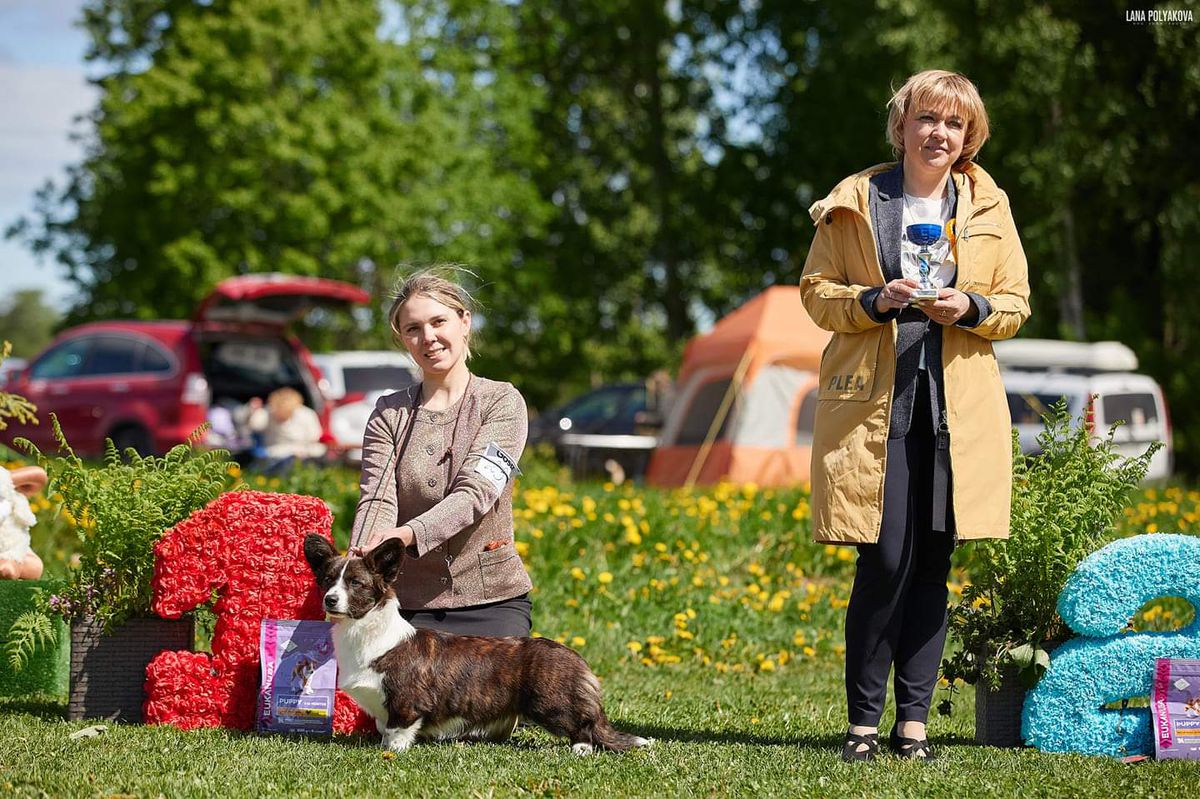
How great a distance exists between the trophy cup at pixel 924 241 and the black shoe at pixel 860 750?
135 cm

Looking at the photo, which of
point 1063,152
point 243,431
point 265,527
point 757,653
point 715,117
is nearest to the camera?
point 265,527

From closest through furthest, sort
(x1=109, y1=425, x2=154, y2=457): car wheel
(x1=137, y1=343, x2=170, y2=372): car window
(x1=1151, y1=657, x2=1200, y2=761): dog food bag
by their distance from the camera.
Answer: (x1=1151, y1=657, x2=1200, y2=761): dog food bag, (x1=137, y1=343, x2=170, y2=372): car window, (x1=109, y1=425, x2=154, y2=457): car wheel

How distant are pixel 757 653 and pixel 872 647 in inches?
112

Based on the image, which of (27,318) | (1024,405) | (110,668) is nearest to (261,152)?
(1024,405)

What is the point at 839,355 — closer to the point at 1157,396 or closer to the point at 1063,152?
the point at 1157,396

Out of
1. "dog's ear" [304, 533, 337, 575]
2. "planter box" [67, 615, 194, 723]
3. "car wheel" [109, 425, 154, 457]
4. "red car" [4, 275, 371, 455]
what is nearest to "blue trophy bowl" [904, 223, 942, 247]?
"dog's ear" [304, 533, 337, 575]

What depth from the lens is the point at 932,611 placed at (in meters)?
4.29

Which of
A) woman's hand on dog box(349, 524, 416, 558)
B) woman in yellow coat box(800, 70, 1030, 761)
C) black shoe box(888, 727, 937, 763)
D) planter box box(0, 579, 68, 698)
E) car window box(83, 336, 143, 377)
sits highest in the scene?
car window box(83, 336, 143, 377)

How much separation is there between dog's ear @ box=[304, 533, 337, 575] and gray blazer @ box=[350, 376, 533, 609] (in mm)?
232

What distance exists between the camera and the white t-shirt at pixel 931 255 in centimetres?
418

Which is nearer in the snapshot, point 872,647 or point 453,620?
point 872,647

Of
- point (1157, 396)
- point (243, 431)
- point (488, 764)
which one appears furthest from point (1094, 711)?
point (1157, 396)

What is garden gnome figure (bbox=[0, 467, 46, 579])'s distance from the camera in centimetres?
559

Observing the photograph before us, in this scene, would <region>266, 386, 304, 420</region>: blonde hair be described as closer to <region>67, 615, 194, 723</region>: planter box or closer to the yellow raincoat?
<region>67, 615, 194, 723</region>: planter box
